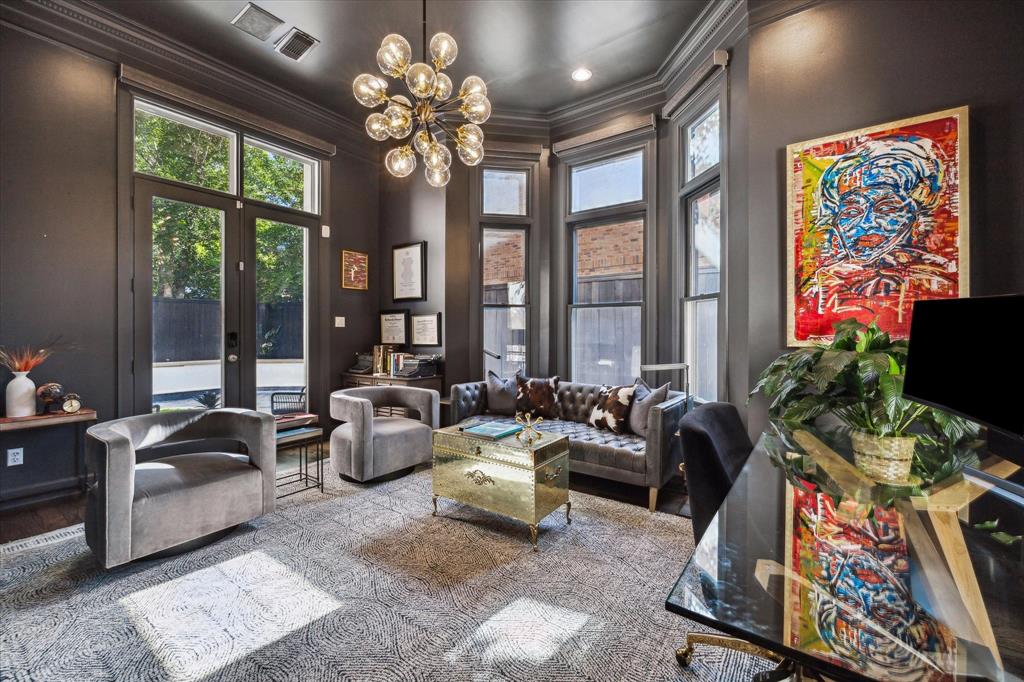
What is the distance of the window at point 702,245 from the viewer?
3.40 metres

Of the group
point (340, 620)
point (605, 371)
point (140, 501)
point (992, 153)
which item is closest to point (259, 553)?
point (140, 501)

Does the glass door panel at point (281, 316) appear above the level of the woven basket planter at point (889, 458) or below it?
above

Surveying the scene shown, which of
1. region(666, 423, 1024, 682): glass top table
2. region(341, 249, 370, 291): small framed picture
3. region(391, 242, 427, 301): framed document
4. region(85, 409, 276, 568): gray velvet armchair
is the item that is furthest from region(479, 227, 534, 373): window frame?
region(666, 423, 1024, 682): glass top table

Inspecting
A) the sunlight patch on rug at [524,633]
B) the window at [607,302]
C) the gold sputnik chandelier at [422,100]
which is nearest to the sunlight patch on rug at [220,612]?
the sunlight patch on rug at [524,633]

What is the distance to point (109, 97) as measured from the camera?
3285 mm

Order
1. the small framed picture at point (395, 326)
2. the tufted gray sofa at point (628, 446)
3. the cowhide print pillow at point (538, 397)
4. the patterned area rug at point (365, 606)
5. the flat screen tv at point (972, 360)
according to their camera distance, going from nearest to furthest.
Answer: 1. the flat screen tv at point (972, 360)
2. the patterned area rug at point (365, 606)
3. the tufted gray sofa at point (628, 446)
4. the cowhide print pillow at point (538, 397)
5. the small framed picture at point (395, 326)

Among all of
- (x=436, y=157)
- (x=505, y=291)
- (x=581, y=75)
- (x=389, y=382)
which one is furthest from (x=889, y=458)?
(x=389, y=382)

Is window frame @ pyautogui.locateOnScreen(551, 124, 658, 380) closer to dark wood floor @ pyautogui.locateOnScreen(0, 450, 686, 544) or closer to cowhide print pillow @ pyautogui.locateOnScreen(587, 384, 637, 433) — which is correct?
cowhide print pillow @ pyautogui.locateOnScreen(587, 384, 637, 433)

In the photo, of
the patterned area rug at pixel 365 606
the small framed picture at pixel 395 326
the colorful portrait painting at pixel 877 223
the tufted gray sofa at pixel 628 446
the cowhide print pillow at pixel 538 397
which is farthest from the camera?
the small framed picture at pixel 395 326

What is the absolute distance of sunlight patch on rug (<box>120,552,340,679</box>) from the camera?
163cm

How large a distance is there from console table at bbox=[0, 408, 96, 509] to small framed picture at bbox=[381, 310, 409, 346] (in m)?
2.63

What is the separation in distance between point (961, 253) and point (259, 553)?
3.98 m

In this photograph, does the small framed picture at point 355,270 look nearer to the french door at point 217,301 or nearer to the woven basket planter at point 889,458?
the french door at point 217,301

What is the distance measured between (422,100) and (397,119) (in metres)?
0.18
